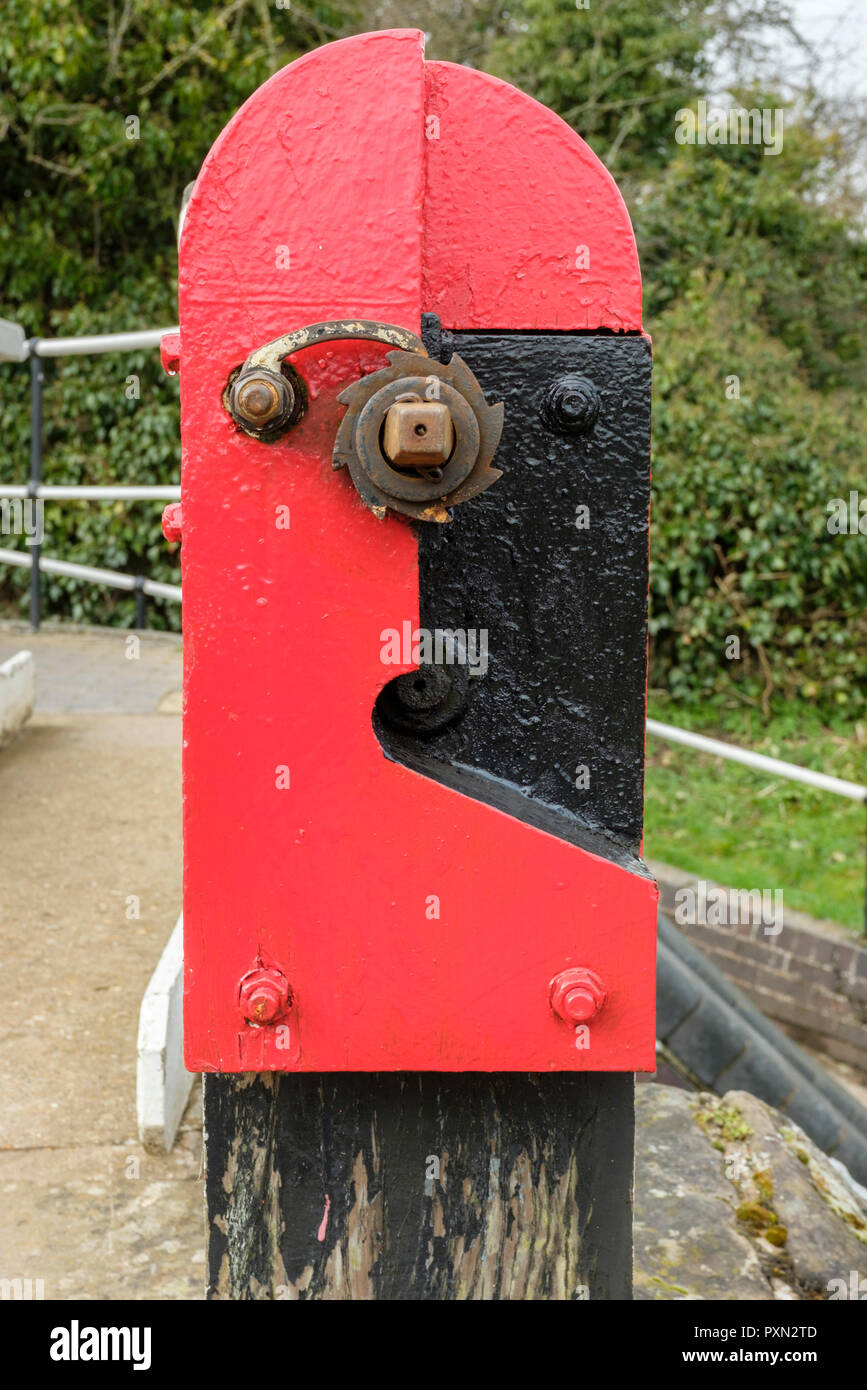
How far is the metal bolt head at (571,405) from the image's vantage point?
1085mm

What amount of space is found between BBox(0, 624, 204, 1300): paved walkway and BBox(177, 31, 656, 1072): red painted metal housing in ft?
2.79

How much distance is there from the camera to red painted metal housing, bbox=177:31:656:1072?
39.3 inches

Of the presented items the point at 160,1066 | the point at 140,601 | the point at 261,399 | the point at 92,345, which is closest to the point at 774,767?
the point at 160,1066

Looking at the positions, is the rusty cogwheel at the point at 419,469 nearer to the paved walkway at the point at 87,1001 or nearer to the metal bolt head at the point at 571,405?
the metal bolt head at the point at 571,405

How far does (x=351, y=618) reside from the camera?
1.01 meters

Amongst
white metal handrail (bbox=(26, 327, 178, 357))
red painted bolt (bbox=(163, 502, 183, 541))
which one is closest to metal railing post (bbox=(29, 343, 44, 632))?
white metal handrail (bbox=(26, 327, 178, 357))

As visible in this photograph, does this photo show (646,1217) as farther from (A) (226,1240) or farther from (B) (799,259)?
(B) (799,259)

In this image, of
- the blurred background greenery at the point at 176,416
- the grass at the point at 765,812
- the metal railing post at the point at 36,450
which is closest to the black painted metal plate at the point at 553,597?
the grass at the point at 765,812

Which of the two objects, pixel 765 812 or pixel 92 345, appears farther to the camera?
Result: pixel 765 812

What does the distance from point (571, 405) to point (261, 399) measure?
305mm

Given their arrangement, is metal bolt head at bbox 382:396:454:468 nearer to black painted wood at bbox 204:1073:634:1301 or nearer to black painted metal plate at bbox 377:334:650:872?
black painted metal plate at bbox 377:334:650:872

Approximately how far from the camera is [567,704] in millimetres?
1146

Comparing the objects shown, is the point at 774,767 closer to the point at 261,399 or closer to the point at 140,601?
the point at 140,601

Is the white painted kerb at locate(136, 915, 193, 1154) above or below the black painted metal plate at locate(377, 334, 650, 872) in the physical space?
below
